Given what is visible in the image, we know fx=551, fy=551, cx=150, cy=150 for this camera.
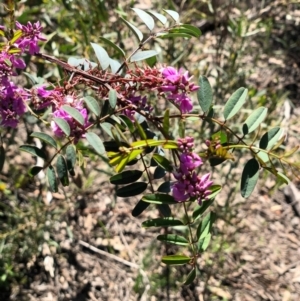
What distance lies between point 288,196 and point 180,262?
4.41 ft

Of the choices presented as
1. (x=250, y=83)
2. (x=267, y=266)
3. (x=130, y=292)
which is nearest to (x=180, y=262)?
(x=130, y=292)

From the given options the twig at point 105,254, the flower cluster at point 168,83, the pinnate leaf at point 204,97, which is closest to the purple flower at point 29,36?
the flower cluster at point 168,83

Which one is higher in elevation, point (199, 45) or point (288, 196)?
point (199, 45)

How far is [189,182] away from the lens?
926 mm

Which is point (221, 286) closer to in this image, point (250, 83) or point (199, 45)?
point (250, 83)

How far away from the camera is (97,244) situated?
6.69ft

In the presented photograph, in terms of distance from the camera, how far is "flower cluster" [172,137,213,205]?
35.3 inches

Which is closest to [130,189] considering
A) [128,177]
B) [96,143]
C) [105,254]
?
[128,177]

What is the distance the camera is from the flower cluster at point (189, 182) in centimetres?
90

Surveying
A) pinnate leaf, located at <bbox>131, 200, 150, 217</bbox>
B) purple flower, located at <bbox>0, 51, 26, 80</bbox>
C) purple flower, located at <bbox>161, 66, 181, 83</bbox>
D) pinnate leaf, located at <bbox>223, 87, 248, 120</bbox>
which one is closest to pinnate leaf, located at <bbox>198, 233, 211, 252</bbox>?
pinnate leaf, located at <bbox>131, 200, 150, 217</bbox>

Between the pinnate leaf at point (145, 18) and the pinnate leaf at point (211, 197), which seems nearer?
the pinnate leaf at point (211, 197)

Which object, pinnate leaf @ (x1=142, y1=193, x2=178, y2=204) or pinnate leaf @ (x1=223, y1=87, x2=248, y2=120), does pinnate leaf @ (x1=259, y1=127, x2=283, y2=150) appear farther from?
pinnate leaf @ (x1=142, y1=193, x2=178, y2=204)

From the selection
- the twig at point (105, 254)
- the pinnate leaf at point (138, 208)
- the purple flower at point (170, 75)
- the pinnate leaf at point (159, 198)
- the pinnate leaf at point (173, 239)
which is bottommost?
the twig at point (105, 254)

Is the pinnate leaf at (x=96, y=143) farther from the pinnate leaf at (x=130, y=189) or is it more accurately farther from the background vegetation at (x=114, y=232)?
the background vegetation at (x=114, y=232)
